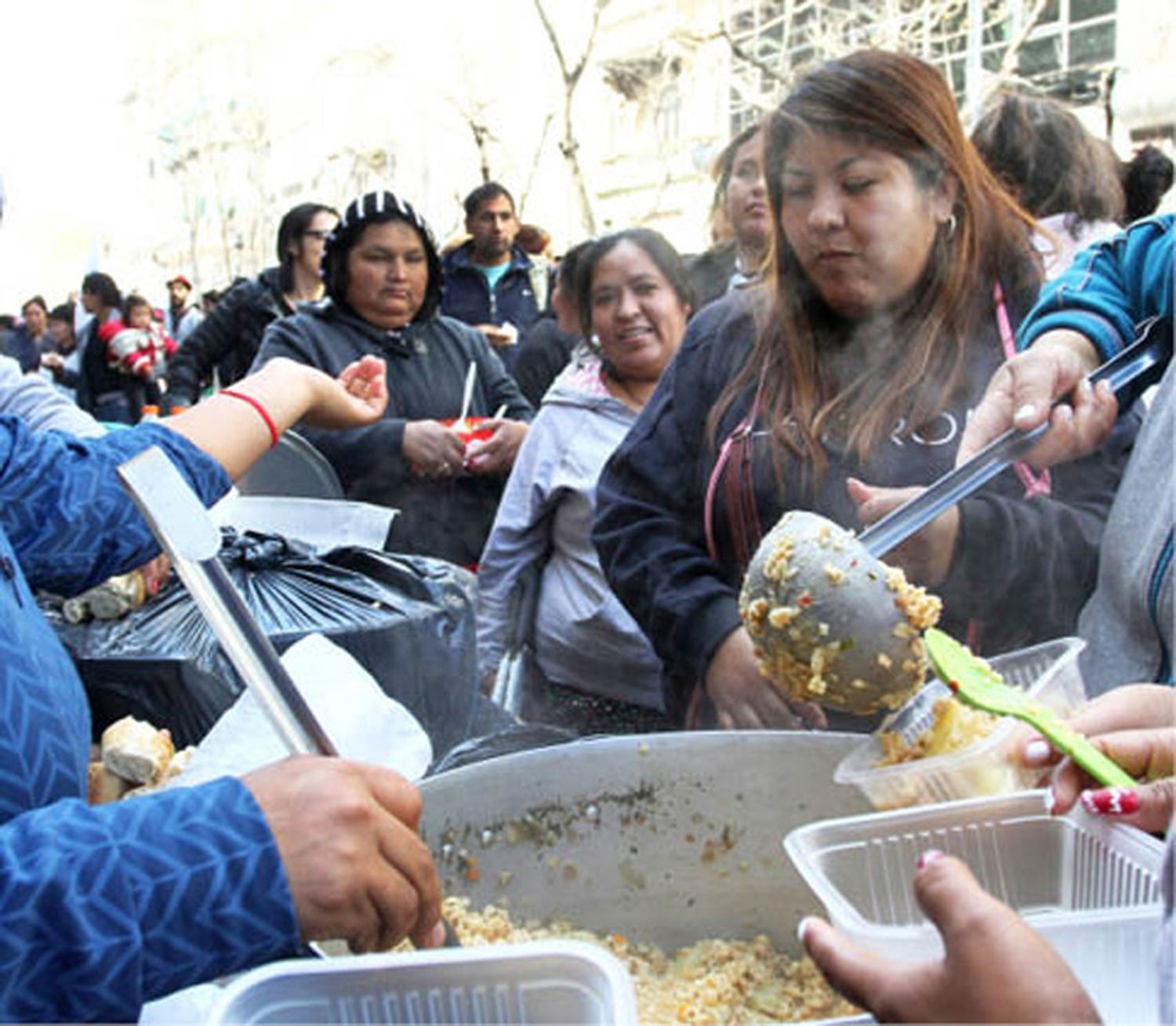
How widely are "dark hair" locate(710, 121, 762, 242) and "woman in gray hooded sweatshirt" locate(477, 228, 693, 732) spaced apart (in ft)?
0.92

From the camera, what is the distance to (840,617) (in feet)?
3.15

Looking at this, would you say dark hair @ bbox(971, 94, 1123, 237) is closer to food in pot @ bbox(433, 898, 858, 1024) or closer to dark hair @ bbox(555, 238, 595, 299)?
dark hair @ bbox(555, 238, 595, 299)

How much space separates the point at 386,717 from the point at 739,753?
1.20 ft

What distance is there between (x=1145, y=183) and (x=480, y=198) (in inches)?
87.8

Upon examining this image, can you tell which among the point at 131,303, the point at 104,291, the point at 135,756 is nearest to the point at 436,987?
the point at 135,756

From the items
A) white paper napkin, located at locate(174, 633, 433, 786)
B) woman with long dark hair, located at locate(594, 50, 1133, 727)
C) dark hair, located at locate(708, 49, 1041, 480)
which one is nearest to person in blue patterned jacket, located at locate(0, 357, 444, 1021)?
white paper napkin, located at locate(174, 633, 433, 786)

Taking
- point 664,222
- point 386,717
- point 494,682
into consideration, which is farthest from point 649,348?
point 386,717

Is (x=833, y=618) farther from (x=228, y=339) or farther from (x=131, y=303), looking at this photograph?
(x=131, y=303)

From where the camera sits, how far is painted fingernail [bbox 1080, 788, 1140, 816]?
0.76 metres

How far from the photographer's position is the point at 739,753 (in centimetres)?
112

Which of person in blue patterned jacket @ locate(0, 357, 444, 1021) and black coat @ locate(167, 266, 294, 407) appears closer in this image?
person in blue patterned jacket @ locate(0, 357, 444, 1021)

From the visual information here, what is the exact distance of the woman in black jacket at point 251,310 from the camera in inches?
121

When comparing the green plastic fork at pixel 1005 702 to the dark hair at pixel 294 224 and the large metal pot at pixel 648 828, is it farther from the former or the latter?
the dark hair at pixel 294 224

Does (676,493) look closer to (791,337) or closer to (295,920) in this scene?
(791,337)
